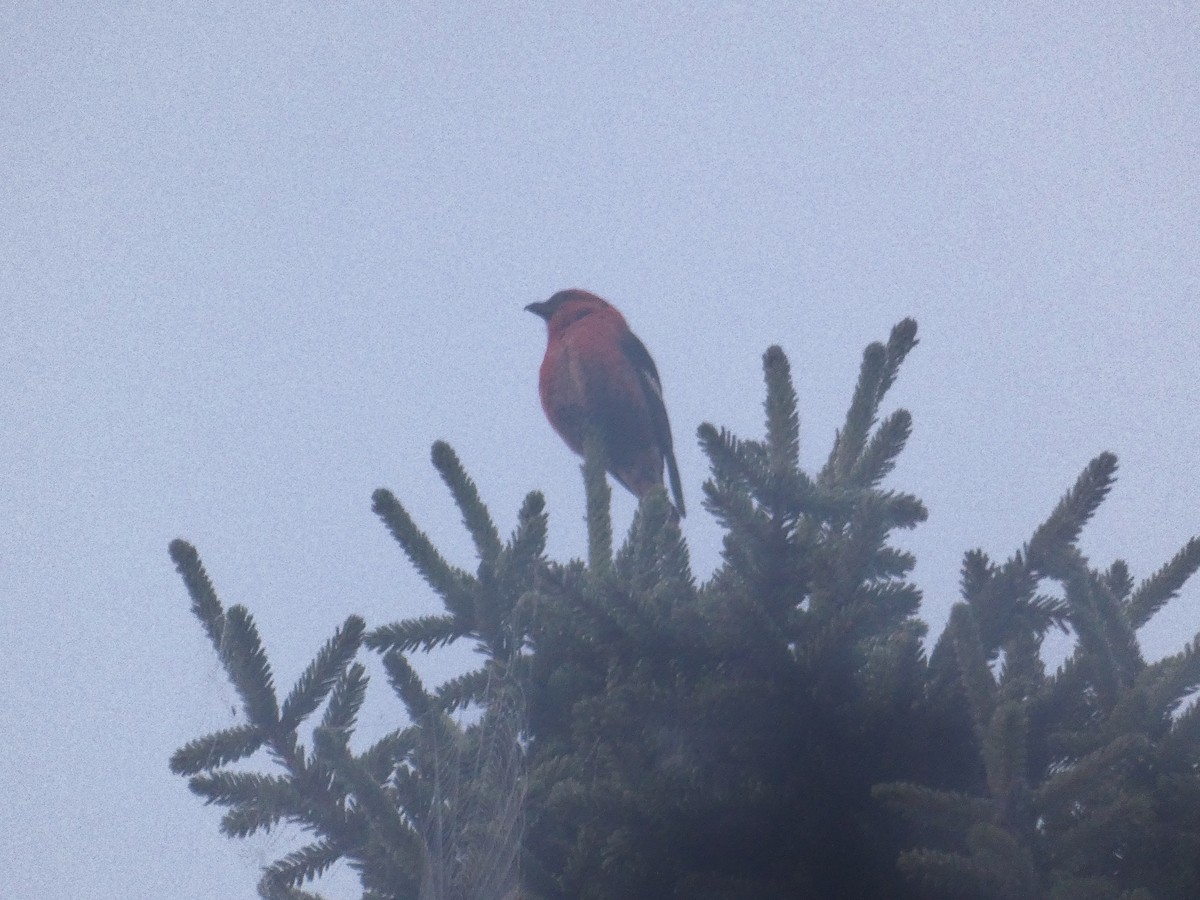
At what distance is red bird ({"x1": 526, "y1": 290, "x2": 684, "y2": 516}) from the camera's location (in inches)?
220

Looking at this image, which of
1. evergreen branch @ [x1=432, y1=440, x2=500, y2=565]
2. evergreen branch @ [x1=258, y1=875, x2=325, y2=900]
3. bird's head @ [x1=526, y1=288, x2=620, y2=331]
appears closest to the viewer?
evergreen branch @ [x1=258, y1=875, x2=325, y2=900]

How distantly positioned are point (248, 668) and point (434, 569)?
43 cm

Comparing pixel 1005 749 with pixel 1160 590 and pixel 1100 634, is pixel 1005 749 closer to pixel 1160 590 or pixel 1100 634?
pixel 1100 634

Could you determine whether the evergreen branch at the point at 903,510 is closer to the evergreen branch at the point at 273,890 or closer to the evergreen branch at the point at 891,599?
the evergreen branch at the point at 891,599

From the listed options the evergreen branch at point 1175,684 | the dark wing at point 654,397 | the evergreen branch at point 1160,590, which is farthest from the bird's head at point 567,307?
the evergreen branch at point 1175,684

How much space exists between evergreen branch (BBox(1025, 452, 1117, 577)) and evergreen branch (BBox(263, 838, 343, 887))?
4.43 feet

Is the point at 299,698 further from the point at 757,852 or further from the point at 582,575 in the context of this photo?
the point at 757,852

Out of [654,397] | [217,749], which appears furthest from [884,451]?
[654,397]

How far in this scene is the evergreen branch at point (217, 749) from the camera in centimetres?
200

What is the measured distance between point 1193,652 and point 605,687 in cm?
106

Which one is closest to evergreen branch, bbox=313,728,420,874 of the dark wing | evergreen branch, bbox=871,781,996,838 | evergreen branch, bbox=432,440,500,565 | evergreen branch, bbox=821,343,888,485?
evergreen branch, bbox=432,440,500,565

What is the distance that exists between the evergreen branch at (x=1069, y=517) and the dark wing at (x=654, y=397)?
4.08 m

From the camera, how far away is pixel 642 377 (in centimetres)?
631

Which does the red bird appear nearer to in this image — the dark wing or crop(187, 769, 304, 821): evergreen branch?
the dark wing
